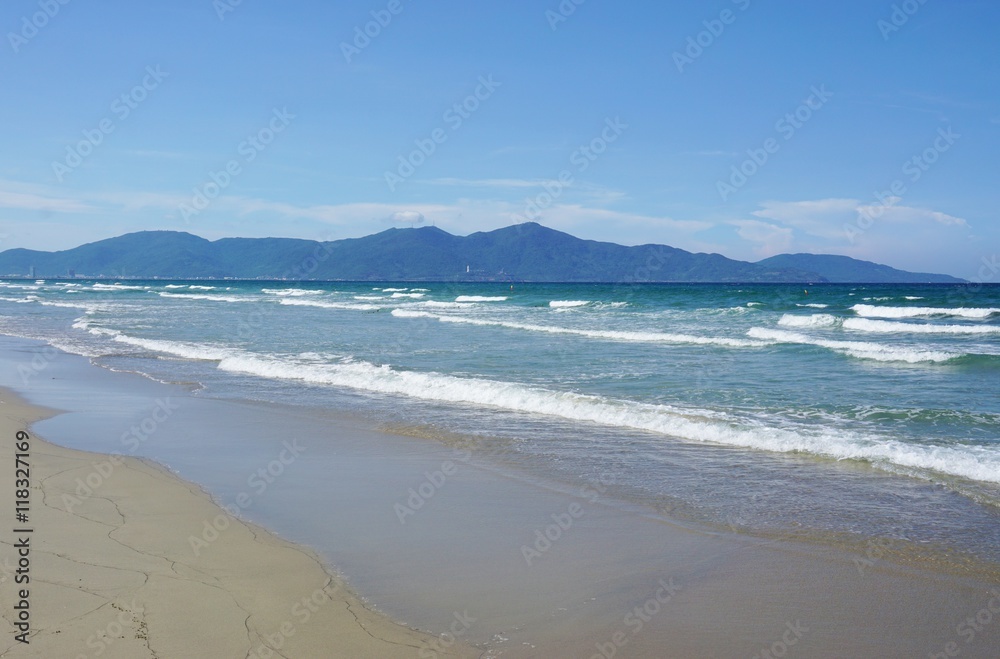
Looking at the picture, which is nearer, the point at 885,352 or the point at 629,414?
the point at 629,414

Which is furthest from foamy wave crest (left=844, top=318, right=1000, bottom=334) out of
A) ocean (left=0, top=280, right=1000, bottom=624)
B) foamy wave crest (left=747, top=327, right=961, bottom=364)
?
foamy wave crest (left=747, top=327, right=961, bottom=364)

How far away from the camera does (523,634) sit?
4133 mm

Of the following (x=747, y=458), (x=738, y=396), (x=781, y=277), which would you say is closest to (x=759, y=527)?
(x=747, y=458)

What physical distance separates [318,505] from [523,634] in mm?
3097

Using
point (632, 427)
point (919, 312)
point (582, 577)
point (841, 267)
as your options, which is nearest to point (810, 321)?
point (919, 312)

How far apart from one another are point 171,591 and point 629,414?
721 centimetres

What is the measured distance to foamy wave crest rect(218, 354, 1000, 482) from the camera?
815cm

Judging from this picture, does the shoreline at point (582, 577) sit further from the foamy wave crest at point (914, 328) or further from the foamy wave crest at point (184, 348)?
the foamy wave crest at point (914, 328)

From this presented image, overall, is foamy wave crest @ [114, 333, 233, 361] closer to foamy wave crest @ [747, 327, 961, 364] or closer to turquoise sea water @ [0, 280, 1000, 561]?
turquoise sea water @ [0, 280, 1000, 561]

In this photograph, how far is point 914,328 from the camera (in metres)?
29.5

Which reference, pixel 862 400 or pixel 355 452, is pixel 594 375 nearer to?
pixel 862 400

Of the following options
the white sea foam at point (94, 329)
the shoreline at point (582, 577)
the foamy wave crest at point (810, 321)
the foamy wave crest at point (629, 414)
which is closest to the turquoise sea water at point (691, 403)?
the foamy wave crest at point (629, 414)

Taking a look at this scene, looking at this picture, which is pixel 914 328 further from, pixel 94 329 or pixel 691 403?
pixel 94 329

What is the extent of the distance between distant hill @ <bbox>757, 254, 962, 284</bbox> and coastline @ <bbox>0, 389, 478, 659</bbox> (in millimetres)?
181130
